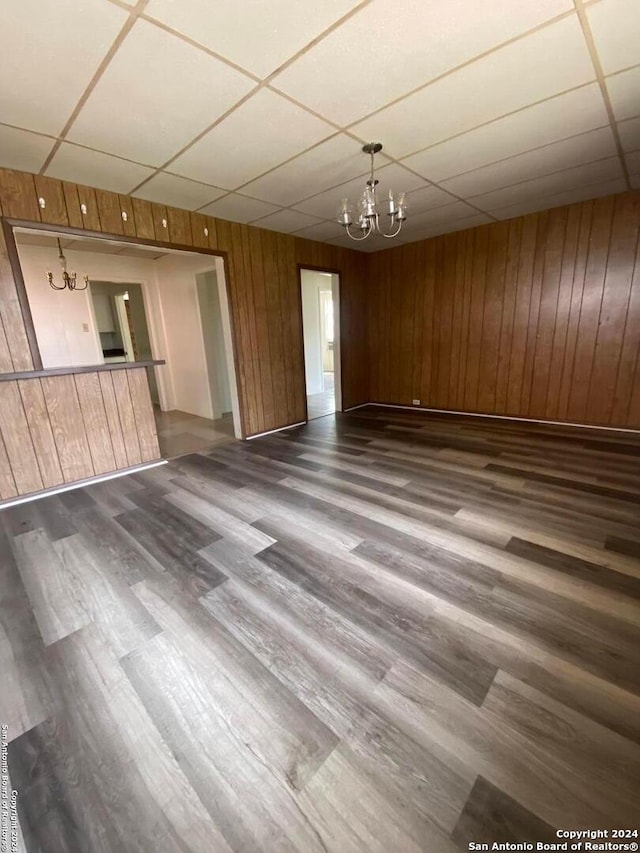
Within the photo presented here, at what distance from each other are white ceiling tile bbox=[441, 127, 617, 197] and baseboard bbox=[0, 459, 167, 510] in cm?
408

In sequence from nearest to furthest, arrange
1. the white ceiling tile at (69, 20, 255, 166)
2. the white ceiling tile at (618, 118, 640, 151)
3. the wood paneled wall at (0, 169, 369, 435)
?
the white ceiling tile at (69, 20, 255, 166) < the white ceiling tile at (618, 118, 640, 151) < the wood paneled wall at (0, 169, 369, 435)

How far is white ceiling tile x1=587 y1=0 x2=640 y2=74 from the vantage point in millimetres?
1549

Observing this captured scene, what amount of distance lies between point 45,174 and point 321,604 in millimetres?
3806

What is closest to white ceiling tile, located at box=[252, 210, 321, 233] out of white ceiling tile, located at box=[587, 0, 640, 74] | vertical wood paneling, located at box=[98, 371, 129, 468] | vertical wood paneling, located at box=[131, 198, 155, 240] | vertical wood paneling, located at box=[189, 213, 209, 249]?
vertical wood paneling, located at box=[189, 213, 209, 249]

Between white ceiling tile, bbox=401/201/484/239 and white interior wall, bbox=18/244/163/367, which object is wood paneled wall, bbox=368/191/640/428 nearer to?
white ceiling tile, bbox=401/201/484/239

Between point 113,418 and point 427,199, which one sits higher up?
point 427,199

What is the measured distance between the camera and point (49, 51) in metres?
1.63

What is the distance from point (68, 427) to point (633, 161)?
18.1ft

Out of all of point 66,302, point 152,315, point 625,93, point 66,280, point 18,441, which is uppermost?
point 625,93

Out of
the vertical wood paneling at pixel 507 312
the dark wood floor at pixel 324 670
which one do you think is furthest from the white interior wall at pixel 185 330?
the vertical wood paneling at pixel 507 312

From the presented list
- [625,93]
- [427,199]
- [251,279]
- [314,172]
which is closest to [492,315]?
[427,199]

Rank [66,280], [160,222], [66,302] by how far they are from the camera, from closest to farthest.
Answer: [160,222] < [66,280] < [66,302]

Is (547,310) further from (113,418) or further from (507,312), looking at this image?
(113,418)

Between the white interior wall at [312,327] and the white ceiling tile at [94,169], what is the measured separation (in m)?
4.17
